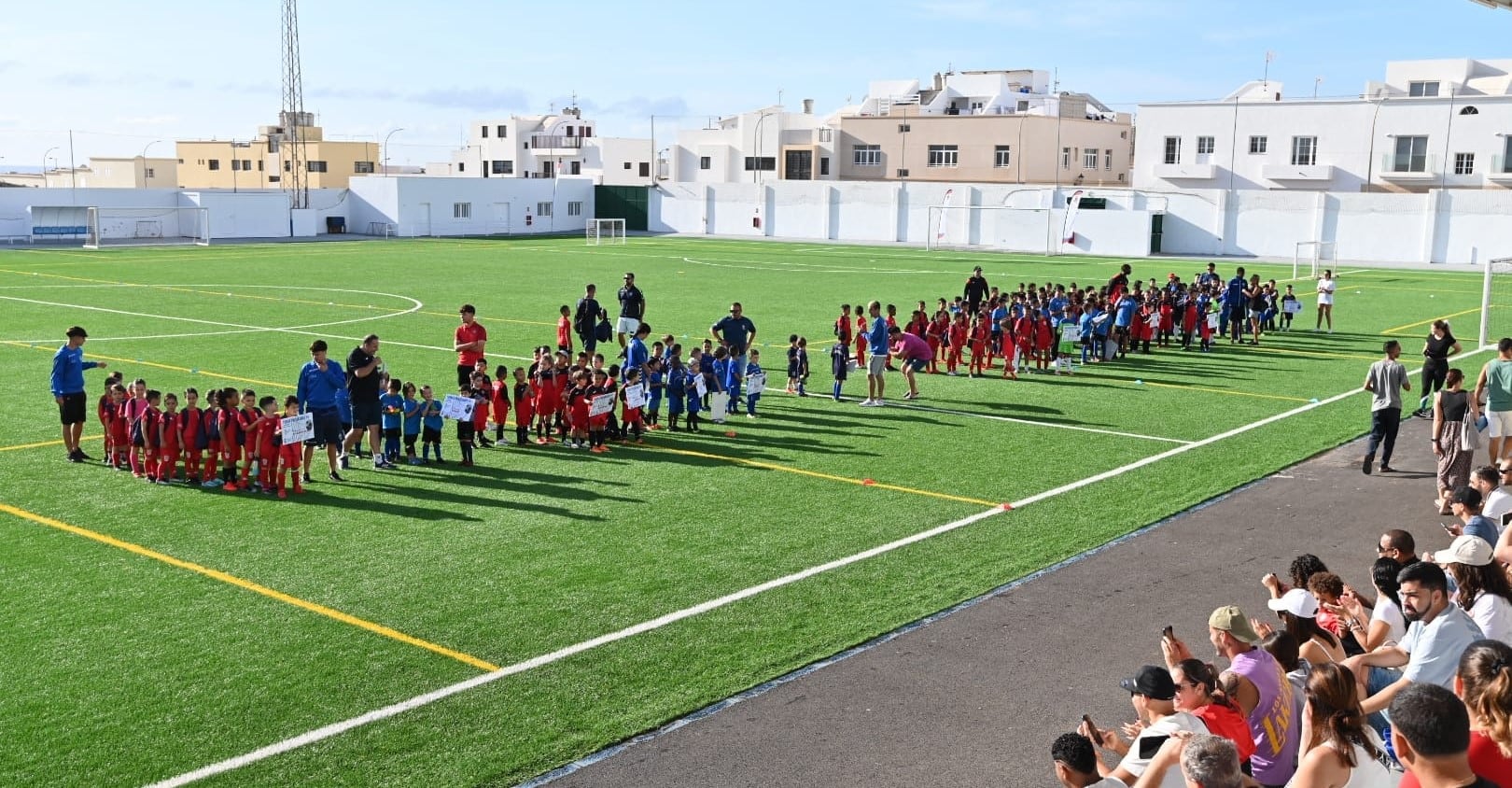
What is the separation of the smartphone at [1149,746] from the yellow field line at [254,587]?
5.49 meters

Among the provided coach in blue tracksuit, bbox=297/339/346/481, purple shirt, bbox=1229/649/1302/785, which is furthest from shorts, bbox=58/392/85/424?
purple shirt, bbox=1229/649/1302/785

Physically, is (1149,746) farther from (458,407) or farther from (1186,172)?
(1186,172)

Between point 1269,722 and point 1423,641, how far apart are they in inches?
54.9

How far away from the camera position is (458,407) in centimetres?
1672

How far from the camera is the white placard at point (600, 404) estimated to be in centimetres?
1795

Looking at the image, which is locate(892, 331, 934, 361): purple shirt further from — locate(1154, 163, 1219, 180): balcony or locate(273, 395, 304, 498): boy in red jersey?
locate(1154, 163, 1219, 180): balcony

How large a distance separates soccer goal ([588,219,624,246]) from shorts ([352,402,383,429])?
187ft

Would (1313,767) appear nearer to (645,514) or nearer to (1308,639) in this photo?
(1308,639)

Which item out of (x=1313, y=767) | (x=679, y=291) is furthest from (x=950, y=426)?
(x=679, y=291)

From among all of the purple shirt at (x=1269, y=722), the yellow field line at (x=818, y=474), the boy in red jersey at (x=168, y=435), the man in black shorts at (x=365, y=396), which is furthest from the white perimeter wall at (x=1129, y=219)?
the purple shirt at (x=1269, y=722)

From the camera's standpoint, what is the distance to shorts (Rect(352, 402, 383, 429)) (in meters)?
16.7

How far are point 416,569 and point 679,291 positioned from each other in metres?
31.6

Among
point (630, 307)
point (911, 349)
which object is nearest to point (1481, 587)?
point (911, 349)

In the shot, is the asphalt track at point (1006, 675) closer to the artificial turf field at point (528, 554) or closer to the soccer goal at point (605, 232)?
the artificial turf field at point (528, 554)
